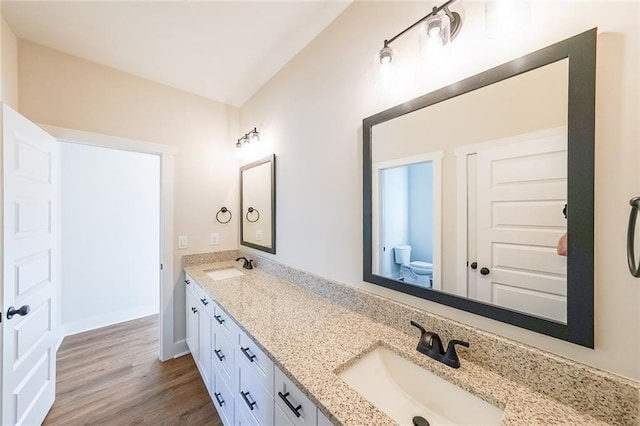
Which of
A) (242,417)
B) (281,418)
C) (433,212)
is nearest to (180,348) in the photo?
(242,417)

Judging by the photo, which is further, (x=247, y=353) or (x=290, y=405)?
(x=247, y=353)

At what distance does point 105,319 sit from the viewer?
305 centimetres

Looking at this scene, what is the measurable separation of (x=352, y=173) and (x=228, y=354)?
1297 millimetres

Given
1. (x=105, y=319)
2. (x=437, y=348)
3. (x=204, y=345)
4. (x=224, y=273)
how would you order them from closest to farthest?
(x=437, y=348), (x=204, y=345), (x=224, y=273), (x=105, y=319)

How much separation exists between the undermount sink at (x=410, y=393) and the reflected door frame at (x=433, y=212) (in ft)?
1.15

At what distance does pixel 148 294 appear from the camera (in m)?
3.42

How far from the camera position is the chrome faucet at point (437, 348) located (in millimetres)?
889

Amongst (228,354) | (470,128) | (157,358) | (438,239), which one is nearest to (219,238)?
(157,358)

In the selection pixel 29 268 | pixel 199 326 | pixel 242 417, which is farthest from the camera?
pixel 199 326

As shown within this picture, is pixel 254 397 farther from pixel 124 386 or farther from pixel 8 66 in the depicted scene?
pixel 8 66

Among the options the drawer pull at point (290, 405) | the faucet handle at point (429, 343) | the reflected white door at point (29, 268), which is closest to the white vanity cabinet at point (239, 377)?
the drawer pull at point (290, 405)

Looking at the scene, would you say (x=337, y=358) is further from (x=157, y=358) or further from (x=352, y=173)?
(x=157, y=358)

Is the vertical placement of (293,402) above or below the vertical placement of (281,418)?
above

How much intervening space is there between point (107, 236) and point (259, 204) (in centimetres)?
231
